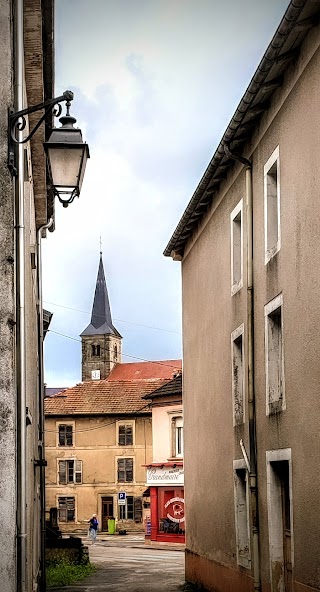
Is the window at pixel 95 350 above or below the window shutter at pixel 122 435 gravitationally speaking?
above

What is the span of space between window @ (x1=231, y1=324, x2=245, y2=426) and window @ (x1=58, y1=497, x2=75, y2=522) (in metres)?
47.4

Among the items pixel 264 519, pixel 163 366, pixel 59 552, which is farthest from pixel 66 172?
pixel 163 366

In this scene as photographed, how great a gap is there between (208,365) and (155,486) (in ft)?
94.1

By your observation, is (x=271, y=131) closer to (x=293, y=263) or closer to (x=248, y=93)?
(x=248, y=93)

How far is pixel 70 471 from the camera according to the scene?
6462cm

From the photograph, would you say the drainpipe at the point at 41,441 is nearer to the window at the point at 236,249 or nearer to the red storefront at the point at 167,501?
the window at the point at 236,249

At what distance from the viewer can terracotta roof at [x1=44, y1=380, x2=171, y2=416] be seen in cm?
6356

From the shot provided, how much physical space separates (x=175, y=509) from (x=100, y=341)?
69.5 meters

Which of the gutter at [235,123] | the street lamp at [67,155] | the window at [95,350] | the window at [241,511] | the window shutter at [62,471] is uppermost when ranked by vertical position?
the window at [95,350]

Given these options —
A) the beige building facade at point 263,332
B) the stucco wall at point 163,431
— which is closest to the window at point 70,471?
the stucco wall at point 163,431

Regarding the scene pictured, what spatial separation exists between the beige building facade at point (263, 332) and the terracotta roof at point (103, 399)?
40283 mm

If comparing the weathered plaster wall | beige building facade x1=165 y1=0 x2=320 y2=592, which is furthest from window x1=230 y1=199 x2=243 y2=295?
the weathered plaster wall

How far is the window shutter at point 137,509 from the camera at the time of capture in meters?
62.6

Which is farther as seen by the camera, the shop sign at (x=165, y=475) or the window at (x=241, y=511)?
the shop sign at (x=165, y=475)
